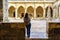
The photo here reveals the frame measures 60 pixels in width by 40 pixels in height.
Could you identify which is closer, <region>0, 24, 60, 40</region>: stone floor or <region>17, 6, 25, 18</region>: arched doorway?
<region>0, 24, 60, 40</region>: stone floor

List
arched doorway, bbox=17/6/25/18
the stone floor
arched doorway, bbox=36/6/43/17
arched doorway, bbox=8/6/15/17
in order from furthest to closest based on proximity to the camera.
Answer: arched doorway, bbox=36/6/43/17, arched doorway, bbox=8/6/15/17, arched doorway, bbox=17/6/25/18, the stone floor

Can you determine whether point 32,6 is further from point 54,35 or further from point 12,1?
point 54,35

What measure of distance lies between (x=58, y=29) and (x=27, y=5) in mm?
45891

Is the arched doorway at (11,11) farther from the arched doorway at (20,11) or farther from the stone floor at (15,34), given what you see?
the stone floor at (15,34)

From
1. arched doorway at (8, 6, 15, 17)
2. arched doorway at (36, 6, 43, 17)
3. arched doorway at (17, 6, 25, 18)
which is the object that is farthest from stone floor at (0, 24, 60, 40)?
arched doorway at (36, 6, 43, 17)

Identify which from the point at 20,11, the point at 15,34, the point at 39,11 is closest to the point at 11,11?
the point at 20,11

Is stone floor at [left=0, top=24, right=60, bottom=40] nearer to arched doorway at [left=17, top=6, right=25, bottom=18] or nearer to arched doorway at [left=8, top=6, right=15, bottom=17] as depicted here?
arched doorway at [left=17, top=6, right=25, bottom=18]

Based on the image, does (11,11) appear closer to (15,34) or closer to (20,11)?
(20,11)

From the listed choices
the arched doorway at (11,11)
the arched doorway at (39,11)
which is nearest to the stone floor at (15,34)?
the arched doorway at (11,11)

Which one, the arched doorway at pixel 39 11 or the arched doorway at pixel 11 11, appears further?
the arched doorway at pixel 39 11

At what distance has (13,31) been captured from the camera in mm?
8938

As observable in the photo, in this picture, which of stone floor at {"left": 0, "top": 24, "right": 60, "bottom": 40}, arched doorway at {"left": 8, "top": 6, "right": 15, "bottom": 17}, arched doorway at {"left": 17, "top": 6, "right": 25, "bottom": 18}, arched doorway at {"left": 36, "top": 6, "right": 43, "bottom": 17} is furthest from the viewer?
arched doorway at {"left": 36, "top": 6, "right": 43, "bottom": 17}

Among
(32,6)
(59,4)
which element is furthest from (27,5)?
(59,4)

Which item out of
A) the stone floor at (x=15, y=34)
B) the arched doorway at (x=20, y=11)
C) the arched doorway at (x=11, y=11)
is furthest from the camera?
the arched doorway at (x=11, y=11)
